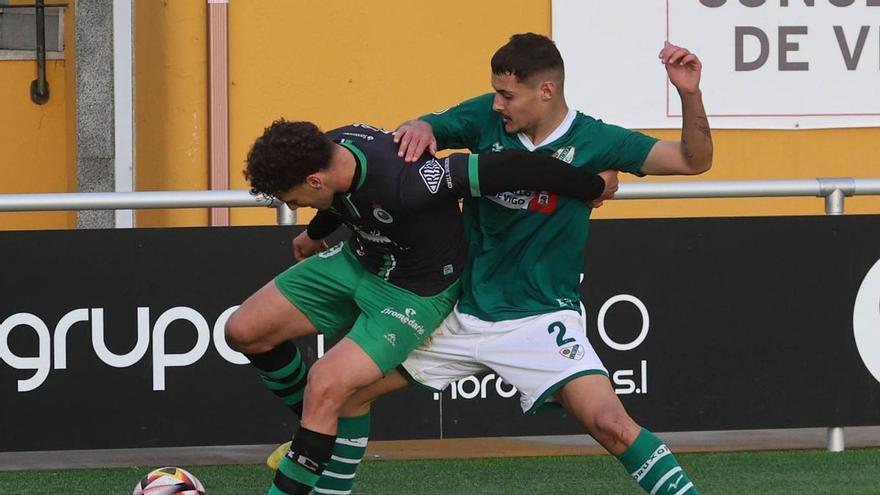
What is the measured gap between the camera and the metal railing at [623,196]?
7035mm

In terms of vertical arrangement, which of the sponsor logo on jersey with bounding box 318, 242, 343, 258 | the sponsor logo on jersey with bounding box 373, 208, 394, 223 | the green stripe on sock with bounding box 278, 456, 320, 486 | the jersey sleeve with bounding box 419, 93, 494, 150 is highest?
the jersey sleeve with bounding box 419, 93, 494, 150

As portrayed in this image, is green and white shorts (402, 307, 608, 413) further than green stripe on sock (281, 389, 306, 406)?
No

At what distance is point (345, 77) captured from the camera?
10281 mm

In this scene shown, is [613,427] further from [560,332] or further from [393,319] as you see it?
[393,319]

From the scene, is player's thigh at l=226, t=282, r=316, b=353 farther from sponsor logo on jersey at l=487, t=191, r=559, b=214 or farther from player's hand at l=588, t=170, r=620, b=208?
player's hand at l=588, t=170, r=620, b=208

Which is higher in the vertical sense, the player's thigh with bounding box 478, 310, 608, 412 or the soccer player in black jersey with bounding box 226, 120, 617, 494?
the soccer player in black jersey with bounding box 226, 120, 617, 494

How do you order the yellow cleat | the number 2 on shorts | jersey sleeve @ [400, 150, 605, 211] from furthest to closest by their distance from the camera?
the yellow cleat
the number 2 on shorts
jersey sleeve @ [400, 150, 605, 211]

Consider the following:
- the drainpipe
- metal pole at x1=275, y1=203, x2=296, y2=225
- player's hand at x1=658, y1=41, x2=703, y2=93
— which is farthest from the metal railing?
the drainpipe

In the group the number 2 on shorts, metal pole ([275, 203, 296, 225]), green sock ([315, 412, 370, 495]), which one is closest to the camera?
the number 2 on shorts

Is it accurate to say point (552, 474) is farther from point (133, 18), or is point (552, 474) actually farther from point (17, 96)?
point (17, 96)

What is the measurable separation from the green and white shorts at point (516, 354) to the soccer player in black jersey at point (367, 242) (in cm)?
11

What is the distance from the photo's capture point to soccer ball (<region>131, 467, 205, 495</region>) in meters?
5.36

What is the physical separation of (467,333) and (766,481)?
2.00 m

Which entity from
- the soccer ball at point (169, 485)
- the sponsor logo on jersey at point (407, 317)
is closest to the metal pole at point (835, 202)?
the sponsor logo on jersey at point (407, 317)
